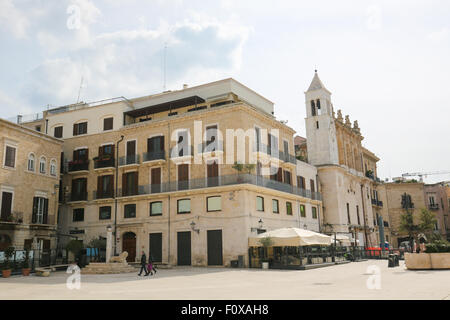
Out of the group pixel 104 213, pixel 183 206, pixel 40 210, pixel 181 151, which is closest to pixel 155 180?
pixel 181 151

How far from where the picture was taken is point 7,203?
2892 cm

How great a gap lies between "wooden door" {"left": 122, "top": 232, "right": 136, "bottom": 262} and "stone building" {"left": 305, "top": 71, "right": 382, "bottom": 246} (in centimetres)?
1944

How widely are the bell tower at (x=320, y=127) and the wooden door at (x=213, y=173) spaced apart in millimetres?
16805

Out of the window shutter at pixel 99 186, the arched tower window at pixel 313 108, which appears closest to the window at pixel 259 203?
the window shutter at pixel 99 186

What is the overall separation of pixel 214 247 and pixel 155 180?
7944mm

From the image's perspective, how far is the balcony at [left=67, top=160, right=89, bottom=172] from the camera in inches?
1435

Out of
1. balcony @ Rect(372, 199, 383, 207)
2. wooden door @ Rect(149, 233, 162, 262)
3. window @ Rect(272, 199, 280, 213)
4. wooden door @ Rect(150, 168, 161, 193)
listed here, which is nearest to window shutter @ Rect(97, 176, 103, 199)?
wooden door @ Rect(150, 168, 161, 193)

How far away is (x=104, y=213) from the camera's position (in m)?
34.7

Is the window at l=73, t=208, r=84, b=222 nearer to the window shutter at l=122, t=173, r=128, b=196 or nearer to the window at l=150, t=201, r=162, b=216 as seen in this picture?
the window shutter at l=122, t=173, r=128, b=196

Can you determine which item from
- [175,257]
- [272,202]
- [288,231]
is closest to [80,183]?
[175,257]

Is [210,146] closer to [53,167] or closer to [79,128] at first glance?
[53,167]

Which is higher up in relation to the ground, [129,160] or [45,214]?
[129,160]

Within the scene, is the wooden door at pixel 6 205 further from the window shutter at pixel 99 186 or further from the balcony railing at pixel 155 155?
the balcony railing at pixel 155 155
